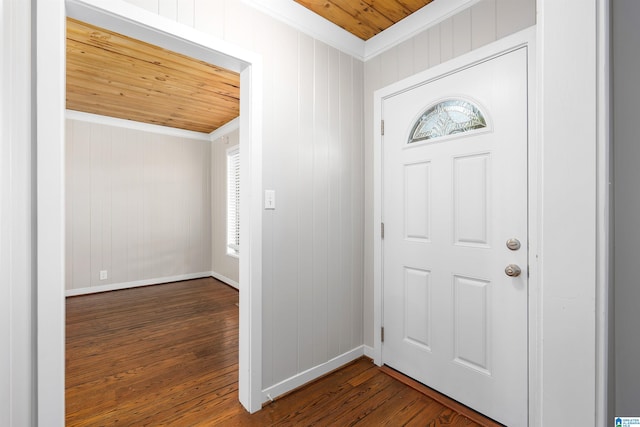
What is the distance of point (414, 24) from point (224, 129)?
141 inches

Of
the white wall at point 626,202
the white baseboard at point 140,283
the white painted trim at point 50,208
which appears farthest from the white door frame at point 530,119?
the white baseboard at point 140,283

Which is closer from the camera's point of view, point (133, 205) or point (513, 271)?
point (513, 271)

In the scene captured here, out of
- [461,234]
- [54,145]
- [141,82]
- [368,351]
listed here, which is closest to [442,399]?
[368,351]

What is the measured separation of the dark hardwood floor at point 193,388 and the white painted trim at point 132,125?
2756 mm

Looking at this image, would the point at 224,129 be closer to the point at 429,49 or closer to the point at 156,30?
the point at 156,30

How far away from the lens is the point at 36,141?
1124 millimetres

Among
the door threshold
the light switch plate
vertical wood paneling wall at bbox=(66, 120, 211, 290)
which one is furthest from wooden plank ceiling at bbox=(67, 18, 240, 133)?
the door threshold

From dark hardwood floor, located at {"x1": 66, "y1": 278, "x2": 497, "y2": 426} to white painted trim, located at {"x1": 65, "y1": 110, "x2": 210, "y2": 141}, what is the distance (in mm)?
2756

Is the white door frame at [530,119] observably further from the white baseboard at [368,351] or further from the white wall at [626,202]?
the white baseboard at [368,351]

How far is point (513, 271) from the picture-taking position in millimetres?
→ 1518

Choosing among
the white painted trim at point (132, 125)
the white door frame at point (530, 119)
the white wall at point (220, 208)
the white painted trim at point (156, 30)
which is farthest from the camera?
the white wall at point (220, 208)

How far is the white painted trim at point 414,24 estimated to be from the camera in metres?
1.74

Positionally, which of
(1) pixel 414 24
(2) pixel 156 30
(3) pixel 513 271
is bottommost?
(3) pixel 513 271

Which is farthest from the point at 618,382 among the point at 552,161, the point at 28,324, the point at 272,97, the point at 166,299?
the point at 166,299
